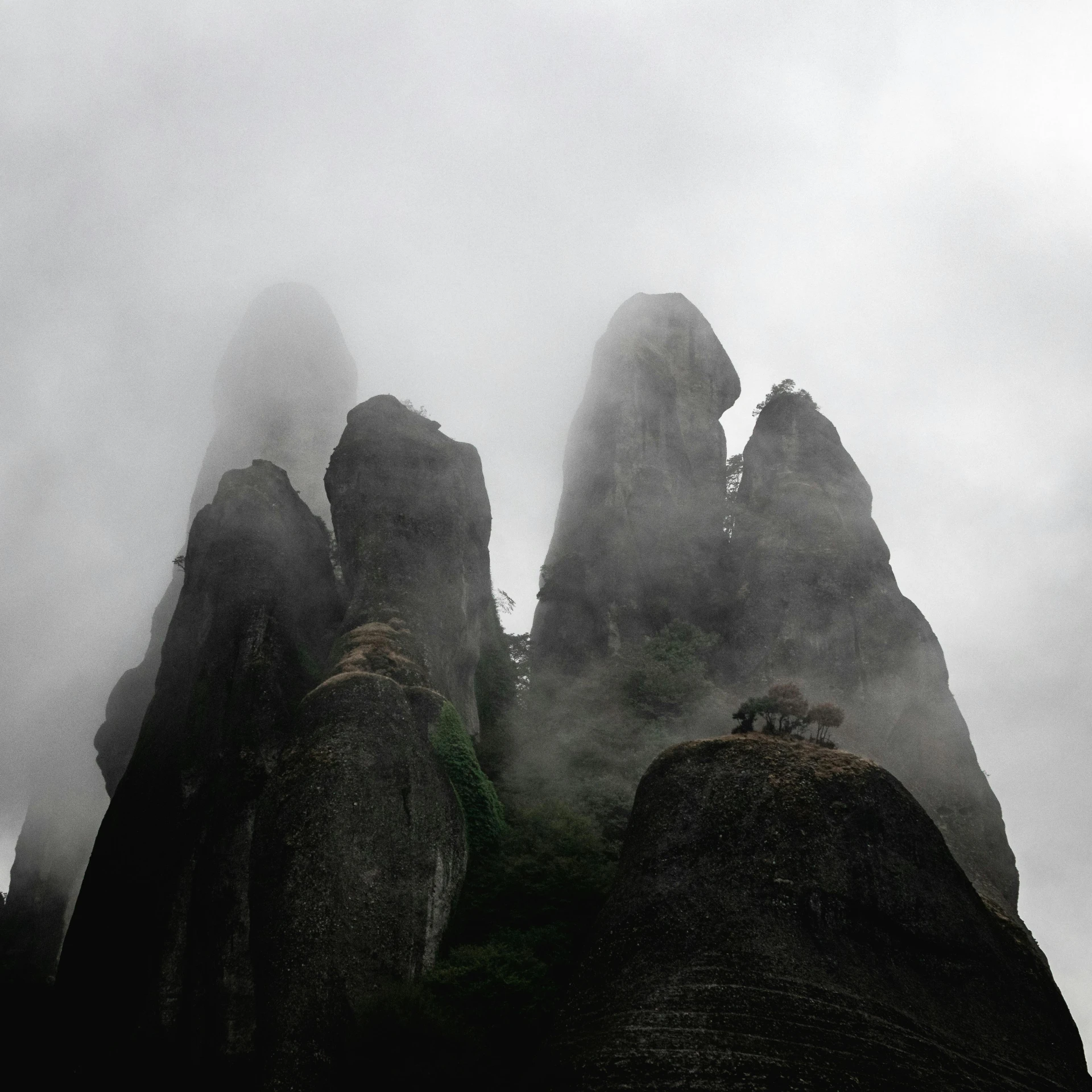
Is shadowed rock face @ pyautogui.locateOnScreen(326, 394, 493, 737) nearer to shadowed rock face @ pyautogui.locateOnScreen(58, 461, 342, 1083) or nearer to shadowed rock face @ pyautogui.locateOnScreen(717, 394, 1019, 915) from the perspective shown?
shadowed rock face @ pyautogui.locateOnScreen(58, 461, 342, 1083)

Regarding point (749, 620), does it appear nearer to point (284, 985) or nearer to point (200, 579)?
point (200, 579)

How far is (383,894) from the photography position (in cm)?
2330

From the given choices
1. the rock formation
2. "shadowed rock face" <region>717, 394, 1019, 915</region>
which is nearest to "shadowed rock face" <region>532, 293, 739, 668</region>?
"shadowed rock face" <region>717, 394, 1019, 915</region>

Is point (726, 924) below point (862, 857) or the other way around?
below

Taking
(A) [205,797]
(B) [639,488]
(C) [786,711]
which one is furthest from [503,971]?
(B) [639,488]

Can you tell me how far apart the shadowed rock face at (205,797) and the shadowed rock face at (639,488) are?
46.8 ft

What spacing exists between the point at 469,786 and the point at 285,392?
156 ft

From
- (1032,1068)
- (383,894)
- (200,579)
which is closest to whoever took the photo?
(1032,1068)

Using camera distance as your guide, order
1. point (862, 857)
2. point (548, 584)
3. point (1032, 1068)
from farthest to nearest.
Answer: point (548, 584)
point (862, 857)
point (1032, 1068)

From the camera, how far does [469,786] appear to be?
92.5 ft

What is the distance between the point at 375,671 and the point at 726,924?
12783mm

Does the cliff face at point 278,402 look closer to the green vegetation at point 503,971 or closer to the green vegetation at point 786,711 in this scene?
the green vegetation at point 503,971

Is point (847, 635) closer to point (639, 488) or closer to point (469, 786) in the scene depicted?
point (639, 488)

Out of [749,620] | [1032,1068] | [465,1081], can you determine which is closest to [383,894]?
[465,1081]
